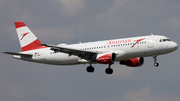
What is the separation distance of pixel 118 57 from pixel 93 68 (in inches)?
253

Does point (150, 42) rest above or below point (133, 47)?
above

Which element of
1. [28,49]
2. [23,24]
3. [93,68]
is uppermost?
[23,24]

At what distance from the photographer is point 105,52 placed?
207ft

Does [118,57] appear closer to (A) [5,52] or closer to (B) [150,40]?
(B) [150,40]

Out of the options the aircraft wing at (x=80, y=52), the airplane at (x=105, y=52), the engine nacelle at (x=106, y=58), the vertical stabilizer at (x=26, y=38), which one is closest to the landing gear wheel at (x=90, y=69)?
the airplane at (x=105, y=52)

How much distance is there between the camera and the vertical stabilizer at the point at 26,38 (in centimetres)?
7088

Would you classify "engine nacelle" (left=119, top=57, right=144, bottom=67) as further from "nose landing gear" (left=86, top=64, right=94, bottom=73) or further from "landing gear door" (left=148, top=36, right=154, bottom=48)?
"landing gear door" (left=148, top=36, right=154, bottom=48)

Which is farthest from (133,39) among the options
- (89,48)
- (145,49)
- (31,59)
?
(31,59)

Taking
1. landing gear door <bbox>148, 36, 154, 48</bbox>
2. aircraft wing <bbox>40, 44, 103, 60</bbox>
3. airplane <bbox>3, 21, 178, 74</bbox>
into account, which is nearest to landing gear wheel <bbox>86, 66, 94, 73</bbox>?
airplane <bbox>3, 21, 178, 74</bbox>

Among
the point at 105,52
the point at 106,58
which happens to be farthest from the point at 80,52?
the point at 106,58

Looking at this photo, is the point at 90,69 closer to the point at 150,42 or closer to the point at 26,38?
the point at 150,42

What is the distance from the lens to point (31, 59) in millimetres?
68500

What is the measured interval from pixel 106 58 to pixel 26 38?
18549 mm

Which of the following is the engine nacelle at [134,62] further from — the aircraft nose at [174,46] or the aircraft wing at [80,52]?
the aircraft nose at [174,46]
